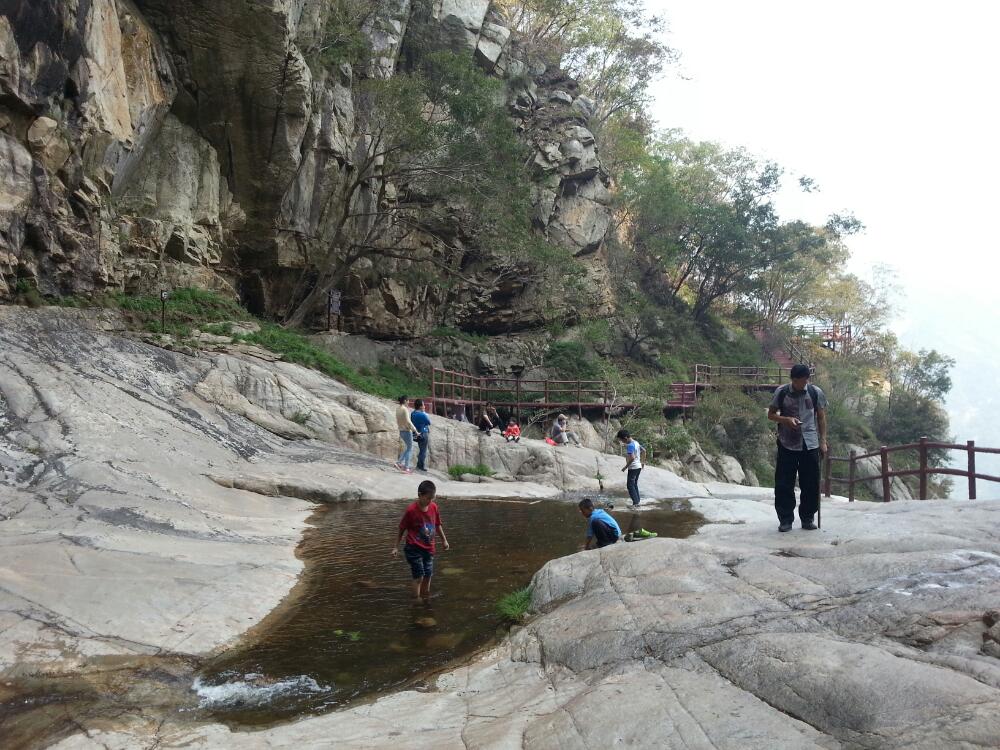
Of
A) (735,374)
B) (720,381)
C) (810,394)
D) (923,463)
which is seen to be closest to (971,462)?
(923,463)

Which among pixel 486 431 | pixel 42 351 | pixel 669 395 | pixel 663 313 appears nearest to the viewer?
pixel 42 351

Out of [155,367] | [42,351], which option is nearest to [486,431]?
[155,367]

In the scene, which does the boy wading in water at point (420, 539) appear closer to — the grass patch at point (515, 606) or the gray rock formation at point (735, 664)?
the grass patch at point (515, 606)

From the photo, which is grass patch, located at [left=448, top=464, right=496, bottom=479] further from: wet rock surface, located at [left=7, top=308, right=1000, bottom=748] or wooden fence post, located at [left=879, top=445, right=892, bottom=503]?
wooden fence post, located at [left=879, top=445, right=892, bottom=503]

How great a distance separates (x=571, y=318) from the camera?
35031mm

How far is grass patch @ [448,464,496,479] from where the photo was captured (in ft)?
56.2

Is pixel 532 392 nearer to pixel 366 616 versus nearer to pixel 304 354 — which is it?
pixel 304 354

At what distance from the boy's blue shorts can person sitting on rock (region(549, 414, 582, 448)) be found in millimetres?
15542

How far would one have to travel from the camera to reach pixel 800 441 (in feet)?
22.6

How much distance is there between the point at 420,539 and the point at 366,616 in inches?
38.6

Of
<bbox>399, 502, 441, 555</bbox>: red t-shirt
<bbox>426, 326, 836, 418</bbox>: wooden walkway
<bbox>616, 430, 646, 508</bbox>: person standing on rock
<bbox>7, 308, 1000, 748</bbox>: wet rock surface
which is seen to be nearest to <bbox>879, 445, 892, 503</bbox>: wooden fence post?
<bbox>7, 308, 1000, 748</bbox>: wet rock surface

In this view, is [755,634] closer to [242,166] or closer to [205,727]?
[205,727]

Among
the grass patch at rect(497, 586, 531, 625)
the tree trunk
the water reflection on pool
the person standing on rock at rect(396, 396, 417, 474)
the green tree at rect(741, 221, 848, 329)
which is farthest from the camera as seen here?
the green tree at rect(741, 221, 848, 329)

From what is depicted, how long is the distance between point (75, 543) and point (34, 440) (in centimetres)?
381
